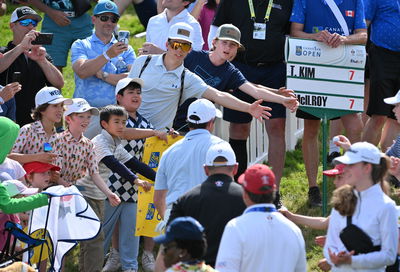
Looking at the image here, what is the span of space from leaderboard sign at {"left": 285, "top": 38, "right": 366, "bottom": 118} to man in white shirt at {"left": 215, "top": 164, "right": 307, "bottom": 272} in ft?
12.5

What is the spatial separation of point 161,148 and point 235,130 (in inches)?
72.0

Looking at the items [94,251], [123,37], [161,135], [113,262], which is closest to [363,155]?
[161,135]

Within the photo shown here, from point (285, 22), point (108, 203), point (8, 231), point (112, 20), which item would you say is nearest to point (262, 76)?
point (285, 22)

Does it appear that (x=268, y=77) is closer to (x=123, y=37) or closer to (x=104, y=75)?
(x=123, y=37)

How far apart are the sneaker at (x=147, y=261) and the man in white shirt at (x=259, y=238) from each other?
11.1ft

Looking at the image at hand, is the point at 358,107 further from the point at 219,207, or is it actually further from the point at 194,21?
the point at 219,207

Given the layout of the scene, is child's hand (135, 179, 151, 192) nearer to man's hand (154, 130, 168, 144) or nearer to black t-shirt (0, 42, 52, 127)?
man's hand (154, 130, 168, 144)

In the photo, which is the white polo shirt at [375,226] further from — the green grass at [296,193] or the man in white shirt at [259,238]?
the green grass at [296,193]

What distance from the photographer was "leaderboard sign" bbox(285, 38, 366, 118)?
386 inches

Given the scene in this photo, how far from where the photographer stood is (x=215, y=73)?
970cm

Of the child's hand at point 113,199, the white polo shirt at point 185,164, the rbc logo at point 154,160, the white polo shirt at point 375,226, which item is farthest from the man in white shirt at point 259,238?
the rbc logo at point 154,160

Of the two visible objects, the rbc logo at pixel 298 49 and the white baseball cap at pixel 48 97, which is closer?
the white baseball cap at pixel 48 97

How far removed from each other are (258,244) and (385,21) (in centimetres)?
553

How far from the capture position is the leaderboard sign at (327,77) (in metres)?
9.80
